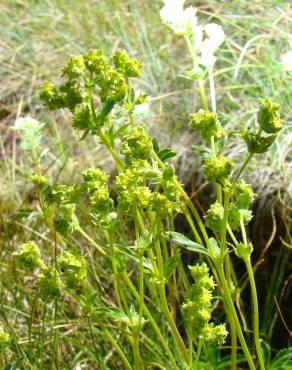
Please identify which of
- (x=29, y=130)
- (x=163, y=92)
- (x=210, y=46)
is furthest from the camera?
(x=163, y=92)

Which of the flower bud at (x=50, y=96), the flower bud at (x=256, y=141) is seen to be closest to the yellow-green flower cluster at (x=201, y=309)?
the flower bud at (x=256, y=141)

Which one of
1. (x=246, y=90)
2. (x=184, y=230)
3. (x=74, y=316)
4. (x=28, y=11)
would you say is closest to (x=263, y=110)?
(x=74, y=316)

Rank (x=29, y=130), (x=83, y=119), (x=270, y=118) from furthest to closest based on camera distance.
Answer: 1. (x=29, y=130)
2. (x=83, y=119)
3. (x=270, y=118)

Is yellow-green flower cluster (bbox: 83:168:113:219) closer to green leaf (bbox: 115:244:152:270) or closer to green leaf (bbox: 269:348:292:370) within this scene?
green leaf (bbox: 115:244:152:270)

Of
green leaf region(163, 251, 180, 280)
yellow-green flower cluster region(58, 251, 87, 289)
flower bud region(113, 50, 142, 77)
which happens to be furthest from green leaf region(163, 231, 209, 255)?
flower bud region(113, 50, 142, 77)

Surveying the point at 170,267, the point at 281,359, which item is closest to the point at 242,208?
the point at 170,267

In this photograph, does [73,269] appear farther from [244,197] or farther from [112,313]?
[244,197]

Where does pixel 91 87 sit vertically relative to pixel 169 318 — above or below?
above

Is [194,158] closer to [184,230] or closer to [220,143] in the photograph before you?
[184,230]
